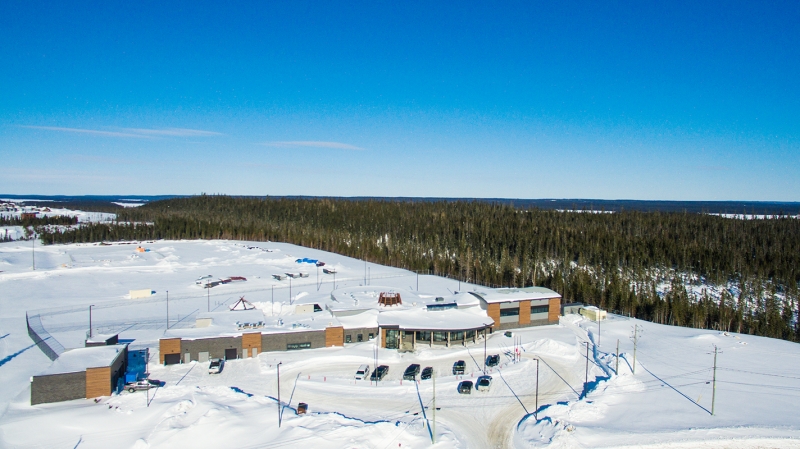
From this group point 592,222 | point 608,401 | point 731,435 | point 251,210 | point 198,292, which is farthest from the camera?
point 251,210

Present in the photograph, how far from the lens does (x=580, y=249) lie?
2926 inches

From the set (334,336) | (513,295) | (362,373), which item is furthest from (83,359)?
(513,295)

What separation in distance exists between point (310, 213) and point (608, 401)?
334 ft

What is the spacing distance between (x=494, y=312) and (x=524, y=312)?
2.60m

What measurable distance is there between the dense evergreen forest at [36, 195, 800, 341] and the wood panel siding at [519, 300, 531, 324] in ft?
47.5

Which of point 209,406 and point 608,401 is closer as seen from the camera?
point 209,406

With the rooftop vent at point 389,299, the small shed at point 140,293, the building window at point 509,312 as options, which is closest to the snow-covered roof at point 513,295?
the building window at point 509,312

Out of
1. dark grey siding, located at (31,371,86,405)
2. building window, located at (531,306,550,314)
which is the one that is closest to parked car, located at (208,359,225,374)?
dark grey siding, located at (31,371,86,405)

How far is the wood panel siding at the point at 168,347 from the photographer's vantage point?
2927 cm

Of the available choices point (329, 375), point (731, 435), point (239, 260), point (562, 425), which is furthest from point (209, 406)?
point (239, 260)

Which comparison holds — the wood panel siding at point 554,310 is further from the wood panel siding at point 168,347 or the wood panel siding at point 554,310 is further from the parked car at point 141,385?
the parked car at point 141,385

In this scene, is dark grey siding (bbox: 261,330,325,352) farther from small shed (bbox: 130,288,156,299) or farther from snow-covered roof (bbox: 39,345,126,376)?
small shed (bbox: 130,288,156,299)

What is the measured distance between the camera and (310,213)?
121m

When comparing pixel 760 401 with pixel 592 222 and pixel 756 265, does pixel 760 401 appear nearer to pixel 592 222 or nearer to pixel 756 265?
pixel 756 265
